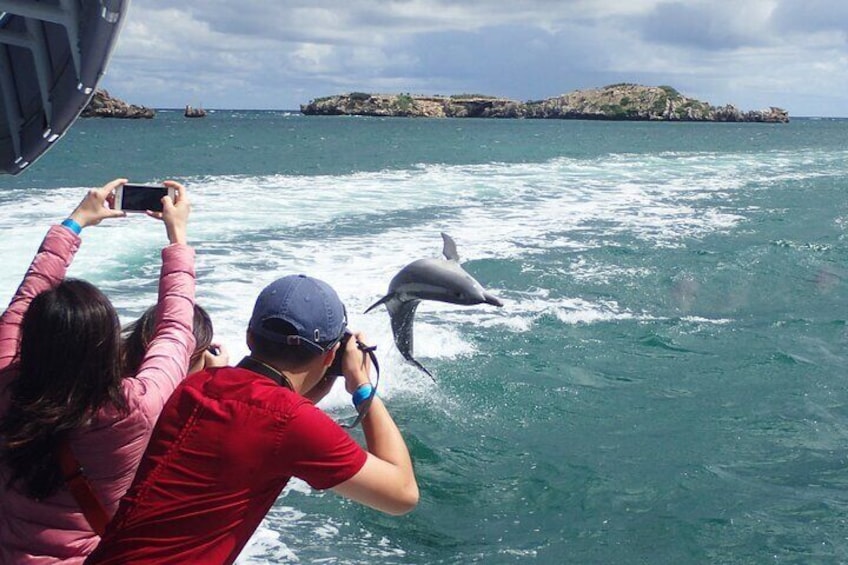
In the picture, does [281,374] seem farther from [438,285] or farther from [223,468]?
[438,285]

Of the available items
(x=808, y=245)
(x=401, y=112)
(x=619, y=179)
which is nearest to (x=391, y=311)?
(x=808, y=245)

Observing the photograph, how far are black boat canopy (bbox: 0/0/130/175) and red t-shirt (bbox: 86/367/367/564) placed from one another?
2.62 metres

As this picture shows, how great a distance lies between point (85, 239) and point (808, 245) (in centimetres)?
1264

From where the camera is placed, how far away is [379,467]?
2391mm

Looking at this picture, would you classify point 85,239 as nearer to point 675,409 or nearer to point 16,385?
point 675,409

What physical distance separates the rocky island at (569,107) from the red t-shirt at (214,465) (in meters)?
167

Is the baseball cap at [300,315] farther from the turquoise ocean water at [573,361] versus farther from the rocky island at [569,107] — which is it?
the rocky island at [569,107]

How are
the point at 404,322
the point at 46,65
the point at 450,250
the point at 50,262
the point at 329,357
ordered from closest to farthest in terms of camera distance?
the point at 329,357 → the point at 50,262 → the point at 46,65 → the point at 450,250 → the point at 404,322

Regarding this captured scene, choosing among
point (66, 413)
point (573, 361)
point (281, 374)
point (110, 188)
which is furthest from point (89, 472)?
point (573, 361)

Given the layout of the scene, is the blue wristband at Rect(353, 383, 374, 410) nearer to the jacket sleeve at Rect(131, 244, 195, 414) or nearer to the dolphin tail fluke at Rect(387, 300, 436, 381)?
the jacket sleeve at Rect(131, 244, 195, 414)

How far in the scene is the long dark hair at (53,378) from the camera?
7.79 ft

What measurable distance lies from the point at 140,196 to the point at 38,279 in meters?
0.44

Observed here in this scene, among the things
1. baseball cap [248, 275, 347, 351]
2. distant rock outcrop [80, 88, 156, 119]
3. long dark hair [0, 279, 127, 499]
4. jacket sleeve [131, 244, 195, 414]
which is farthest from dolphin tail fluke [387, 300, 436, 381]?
distant rock outcrop [80, 88, 156, 119]

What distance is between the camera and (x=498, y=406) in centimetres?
862
